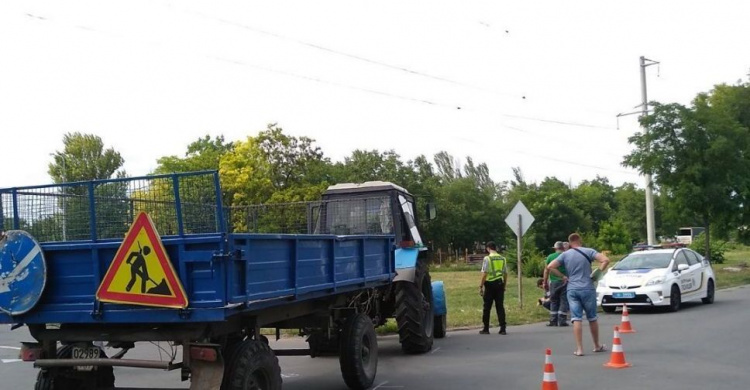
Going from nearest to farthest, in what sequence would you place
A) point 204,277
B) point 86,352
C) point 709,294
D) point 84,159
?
point 204,277, point 86,352, point 709,294, point 84,159

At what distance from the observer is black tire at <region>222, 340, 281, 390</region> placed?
638cm

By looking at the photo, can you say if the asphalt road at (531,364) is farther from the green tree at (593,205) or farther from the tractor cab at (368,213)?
the green tree at (593,205)

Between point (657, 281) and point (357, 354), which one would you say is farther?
point (657, 281)

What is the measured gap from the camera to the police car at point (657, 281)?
679 inches

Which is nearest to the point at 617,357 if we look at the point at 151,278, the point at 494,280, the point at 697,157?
the point at 494,280

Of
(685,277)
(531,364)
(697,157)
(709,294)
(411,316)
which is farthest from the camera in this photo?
(697,157)

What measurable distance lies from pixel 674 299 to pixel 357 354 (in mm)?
11197

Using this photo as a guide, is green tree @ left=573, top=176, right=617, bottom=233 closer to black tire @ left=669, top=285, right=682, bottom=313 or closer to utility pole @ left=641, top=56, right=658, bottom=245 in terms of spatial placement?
utility pole @ left=641, top=56, right=658, bottom=245

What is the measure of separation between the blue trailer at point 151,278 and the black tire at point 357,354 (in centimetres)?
71

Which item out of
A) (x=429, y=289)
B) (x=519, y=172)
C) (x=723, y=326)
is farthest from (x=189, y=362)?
(x=519, y=172)

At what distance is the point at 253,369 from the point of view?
6574mm

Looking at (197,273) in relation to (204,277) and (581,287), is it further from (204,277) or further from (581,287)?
(581,287)

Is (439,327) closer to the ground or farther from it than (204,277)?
closer to the ground

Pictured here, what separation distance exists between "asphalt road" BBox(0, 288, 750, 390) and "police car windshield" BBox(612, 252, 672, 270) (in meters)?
3.15
